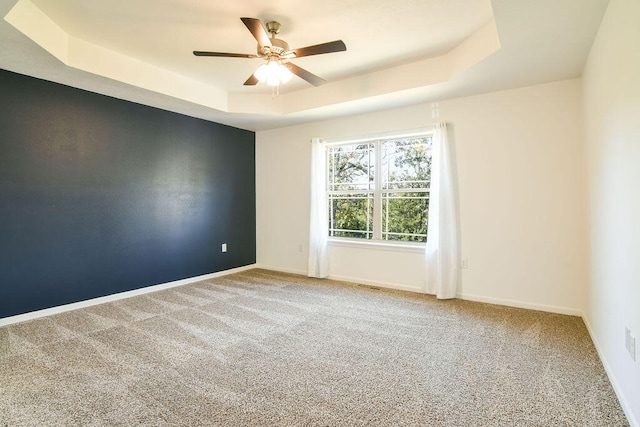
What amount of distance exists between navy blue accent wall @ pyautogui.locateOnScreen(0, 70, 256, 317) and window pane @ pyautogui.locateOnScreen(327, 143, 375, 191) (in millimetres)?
1691

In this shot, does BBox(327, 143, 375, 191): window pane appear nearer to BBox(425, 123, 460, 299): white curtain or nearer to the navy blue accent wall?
BBox(425, 123, 460, 299): white curtain

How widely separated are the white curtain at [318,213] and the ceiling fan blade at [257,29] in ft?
7.89

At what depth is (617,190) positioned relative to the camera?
76.5 inches

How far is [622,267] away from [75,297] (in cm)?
476

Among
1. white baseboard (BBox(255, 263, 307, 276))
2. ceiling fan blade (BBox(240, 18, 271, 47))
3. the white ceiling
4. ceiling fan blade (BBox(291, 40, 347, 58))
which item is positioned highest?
the white ceiling

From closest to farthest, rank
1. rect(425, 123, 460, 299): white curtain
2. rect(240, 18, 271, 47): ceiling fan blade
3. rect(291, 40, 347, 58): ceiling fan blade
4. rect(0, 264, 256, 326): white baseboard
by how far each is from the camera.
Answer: rect(240, 18, 271, 47): ceiling fan blade < rect(291, 40, 347, 58): ceiling fan blade < rect(0, 264, 256, 326): white baseboard < rect(425, 123, 460, 299): white curtain

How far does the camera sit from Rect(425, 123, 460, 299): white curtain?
3.74 metres


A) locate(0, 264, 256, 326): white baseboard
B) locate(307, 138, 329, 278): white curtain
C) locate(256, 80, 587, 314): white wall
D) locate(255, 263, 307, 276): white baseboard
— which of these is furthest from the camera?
locate(255, 263, 307, 276): white baseboard

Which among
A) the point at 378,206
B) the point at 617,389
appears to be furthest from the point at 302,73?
the point at 617,389

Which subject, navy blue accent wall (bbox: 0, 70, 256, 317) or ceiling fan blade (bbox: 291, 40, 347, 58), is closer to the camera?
ceiling fan blade (bbox: 291, 40, 347, 58)

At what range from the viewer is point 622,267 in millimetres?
1876

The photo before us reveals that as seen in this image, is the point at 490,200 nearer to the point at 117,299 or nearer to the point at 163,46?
the point at 163,46

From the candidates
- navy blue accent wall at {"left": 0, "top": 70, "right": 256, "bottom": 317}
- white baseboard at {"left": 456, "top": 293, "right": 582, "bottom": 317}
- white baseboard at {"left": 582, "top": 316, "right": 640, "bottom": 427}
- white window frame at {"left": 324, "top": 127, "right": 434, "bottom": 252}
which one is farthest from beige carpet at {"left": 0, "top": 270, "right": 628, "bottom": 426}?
white window frame at {"left": 324, "top": 127, "right": 434, "bottom": 252}

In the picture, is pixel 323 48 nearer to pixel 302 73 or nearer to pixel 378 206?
pixel 302 73
